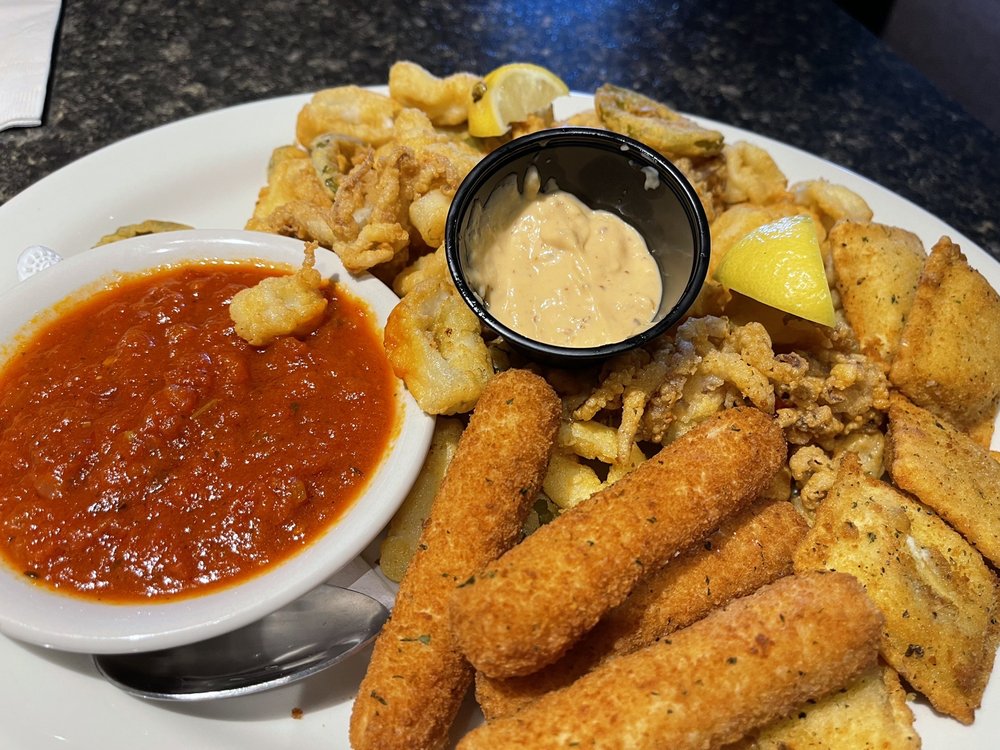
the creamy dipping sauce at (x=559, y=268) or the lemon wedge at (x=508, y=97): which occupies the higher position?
the lemon wedge at (x=508, y=97)

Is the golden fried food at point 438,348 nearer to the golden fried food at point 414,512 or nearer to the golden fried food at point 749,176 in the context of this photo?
the golden fried food at point 414,512

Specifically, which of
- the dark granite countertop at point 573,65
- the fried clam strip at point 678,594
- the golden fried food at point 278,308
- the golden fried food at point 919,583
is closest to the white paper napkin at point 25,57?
the dark granite countertop at point 573,65

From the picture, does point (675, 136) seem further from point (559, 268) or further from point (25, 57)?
point (25, 57)

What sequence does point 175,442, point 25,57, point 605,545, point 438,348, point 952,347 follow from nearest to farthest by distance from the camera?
1. point 605,545
2. point 175,442
3. point 438,348
4. point 952,347
5. point 25,57

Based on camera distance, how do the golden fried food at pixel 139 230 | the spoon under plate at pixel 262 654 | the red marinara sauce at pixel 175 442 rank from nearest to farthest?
the red marinara sauce at pixel 175 442 → the spoon under plate at pixel 262 654 → the golden fried food at pixel 139 230

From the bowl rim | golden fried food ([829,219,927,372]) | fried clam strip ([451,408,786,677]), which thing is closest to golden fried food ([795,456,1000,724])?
fried clam strip ([451,408,786,677])

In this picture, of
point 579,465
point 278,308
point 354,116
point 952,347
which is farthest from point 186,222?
point 952,347

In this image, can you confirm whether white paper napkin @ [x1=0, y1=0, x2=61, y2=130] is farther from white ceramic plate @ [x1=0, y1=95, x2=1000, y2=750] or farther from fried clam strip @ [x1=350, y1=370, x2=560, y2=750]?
fried clam strip @ [x1=350, y1=370, x2=560, y2=750]
